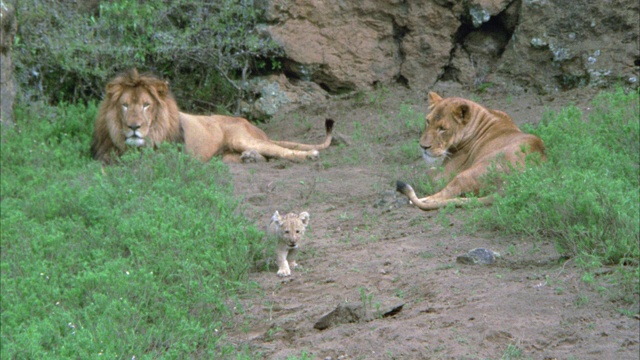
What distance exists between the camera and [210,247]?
6.99 metres

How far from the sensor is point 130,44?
1129cm

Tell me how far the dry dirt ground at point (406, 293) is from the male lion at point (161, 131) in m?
1.35

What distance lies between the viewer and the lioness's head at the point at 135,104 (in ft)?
32.4

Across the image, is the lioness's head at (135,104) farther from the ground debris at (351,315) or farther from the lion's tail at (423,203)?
the ground debris at (351,315)

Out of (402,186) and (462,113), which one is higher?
(462,113)

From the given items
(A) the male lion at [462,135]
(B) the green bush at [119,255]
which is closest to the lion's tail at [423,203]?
(A) the male lion at [462,135]

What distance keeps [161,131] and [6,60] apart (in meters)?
1.74

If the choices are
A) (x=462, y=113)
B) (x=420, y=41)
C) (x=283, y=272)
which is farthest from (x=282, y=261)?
(x=420, y=41)

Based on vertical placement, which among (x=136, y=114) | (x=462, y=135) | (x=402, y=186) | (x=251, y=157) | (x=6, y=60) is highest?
(x=462, y=135)

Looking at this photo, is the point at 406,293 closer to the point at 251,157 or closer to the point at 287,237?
the point at 287,237

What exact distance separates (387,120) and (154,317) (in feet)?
17.1

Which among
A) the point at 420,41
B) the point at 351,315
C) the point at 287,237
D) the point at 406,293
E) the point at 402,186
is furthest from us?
the point at 420,41

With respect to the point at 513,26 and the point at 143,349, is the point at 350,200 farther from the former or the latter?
the point at 513,26

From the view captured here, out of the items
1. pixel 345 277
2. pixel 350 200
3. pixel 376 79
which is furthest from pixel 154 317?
pixel 376 79
